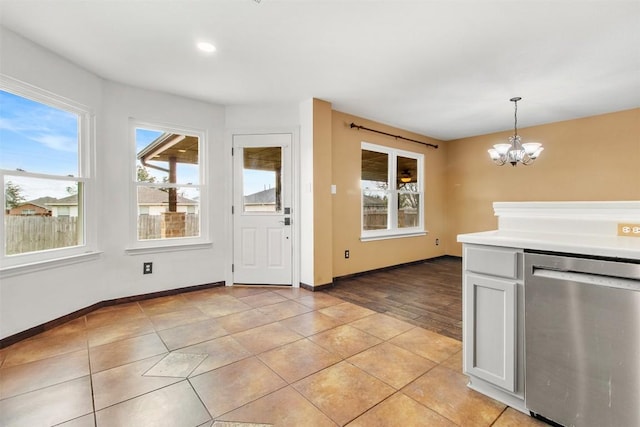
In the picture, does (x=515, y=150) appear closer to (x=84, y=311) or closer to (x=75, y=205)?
(x=75, y=205)

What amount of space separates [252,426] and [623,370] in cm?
A: 172

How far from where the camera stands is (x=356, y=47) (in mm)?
2602

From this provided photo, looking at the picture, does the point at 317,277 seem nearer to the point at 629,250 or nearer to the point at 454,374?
the point at 454,374

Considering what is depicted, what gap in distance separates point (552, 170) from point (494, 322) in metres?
4.59

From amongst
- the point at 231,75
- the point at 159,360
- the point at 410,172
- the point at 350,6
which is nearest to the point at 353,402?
the point at 159,360

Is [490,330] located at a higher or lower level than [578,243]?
lower

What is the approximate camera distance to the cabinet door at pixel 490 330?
160 centimetres

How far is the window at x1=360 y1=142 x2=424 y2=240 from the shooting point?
4.95m

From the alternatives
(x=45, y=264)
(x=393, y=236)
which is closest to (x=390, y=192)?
(x=393, y=236)

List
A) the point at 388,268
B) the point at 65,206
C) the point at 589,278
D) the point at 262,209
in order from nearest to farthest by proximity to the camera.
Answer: the point at 589,278, the point at 65,206, the point at 262,209, the point at 388,268

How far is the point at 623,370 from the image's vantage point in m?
1.26

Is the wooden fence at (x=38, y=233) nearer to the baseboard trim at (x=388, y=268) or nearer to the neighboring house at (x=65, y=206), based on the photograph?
the neighboring house at (x=65, y=206)

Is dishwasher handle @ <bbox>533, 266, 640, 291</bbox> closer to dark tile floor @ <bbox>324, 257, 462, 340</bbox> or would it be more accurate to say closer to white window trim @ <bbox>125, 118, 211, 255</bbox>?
dark tile floor @ <bbox>324, 257, 462, 340</bbox>

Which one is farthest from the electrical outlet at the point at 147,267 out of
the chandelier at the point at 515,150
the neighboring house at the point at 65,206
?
the chandelier at the point at 515,150
